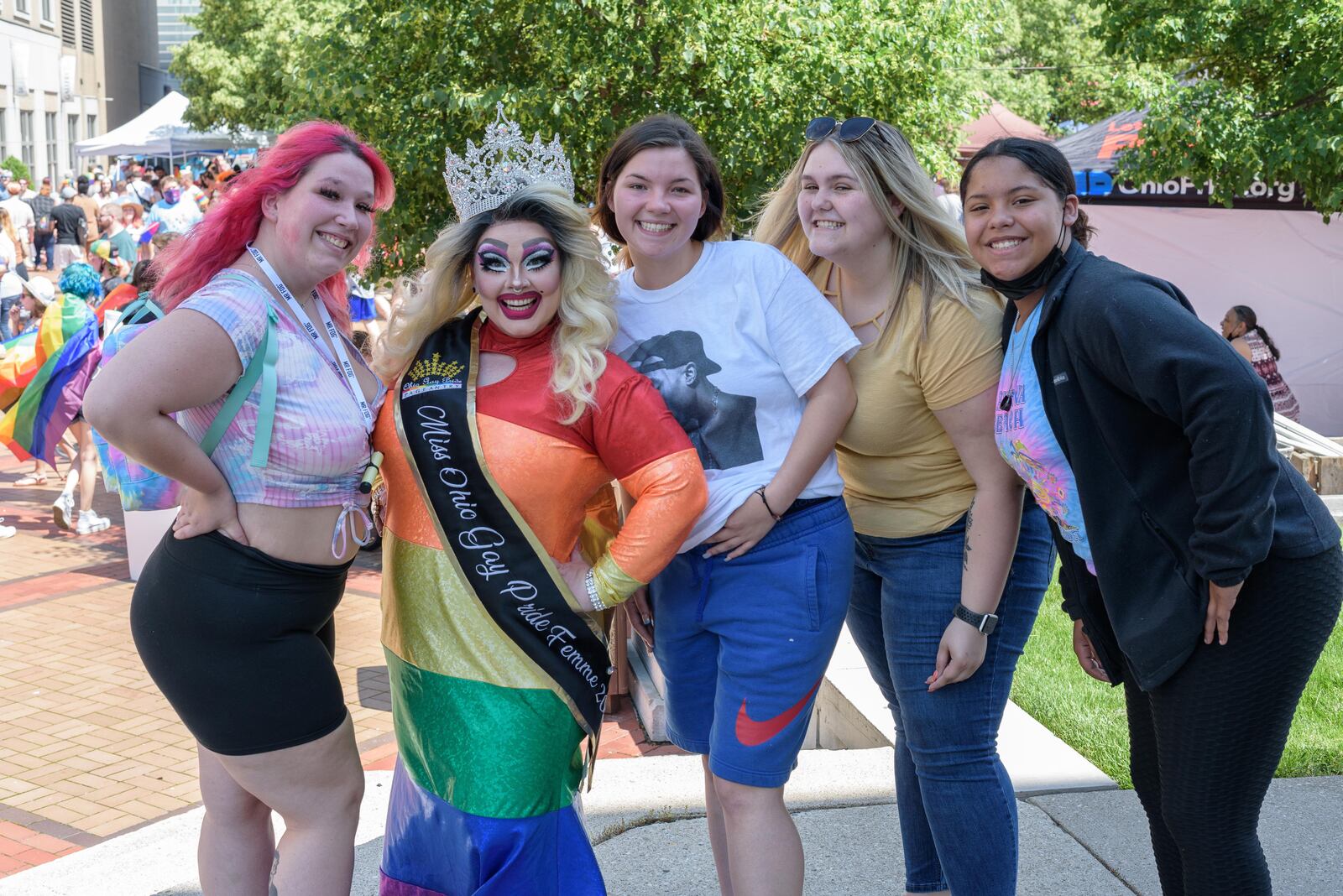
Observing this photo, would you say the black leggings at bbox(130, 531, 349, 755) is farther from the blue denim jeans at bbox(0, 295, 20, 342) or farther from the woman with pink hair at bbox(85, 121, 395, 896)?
the blue denim jeans at bbox(0, 295, 20, 342)

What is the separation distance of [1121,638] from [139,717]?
4.27m

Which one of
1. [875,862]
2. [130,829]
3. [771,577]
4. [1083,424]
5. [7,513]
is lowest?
[7,513]

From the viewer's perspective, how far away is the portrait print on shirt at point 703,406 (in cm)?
250

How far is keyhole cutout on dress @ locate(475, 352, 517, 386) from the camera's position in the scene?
246 centimetres

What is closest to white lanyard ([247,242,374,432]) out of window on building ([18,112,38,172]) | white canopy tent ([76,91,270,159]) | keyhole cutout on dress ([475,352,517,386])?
keyhole cutout on dress ([475,352,517,386])

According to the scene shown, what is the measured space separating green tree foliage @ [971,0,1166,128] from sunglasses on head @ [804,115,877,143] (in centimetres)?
2081

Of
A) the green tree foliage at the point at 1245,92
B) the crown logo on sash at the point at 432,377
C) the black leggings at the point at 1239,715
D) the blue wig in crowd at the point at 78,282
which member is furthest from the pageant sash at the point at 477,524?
the green tree foliage at the point at 1245,92

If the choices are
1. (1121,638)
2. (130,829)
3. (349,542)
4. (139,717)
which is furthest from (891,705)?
(139,717)

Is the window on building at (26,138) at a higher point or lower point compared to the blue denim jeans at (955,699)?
lower

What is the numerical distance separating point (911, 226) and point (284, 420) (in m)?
1.30

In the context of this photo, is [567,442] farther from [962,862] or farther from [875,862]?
[875,862]

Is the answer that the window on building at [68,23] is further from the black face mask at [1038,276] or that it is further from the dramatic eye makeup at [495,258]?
the black face mask at [1038,276]

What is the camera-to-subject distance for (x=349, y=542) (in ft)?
8.08

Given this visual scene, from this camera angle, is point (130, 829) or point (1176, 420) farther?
point (130, 829)
